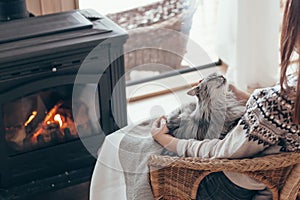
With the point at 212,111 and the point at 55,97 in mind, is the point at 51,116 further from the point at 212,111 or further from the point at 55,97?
the point at 212,111

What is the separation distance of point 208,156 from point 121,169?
0.93 feet

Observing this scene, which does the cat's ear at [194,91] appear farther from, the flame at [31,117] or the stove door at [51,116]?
the flame at [31,117]

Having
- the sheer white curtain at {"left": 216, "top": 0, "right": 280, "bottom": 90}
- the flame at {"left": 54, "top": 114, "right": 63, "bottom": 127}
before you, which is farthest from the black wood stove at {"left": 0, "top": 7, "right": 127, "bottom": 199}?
the sheer white curtain at {"left": 216, "top": 0, "right": 280, "bottom": 90}

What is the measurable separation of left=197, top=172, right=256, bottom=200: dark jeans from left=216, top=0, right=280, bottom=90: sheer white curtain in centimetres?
155

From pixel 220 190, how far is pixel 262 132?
0.68ft

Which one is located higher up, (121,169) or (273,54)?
(121,169)

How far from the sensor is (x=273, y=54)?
3035 mm

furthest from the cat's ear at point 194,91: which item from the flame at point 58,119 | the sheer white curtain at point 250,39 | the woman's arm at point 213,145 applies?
the sheer white curtain at point 250,39

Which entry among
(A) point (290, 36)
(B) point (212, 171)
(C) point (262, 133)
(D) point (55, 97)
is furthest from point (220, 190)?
(D) point (55, 97)

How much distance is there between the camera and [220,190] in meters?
1.53

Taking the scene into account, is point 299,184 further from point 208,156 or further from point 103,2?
point 103,2

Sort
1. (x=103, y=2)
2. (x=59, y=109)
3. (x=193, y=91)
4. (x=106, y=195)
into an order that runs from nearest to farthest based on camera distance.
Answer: (x=193, y=91)
(x=106, y=195)
(x=59, y=109)
(x=103, y=2)

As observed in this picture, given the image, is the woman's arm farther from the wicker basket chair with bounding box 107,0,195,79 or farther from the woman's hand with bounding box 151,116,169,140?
the wicker basket chair with bounding box 107,0,195,79

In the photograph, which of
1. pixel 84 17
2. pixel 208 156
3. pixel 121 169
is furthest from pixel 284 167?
pixel 84 17
